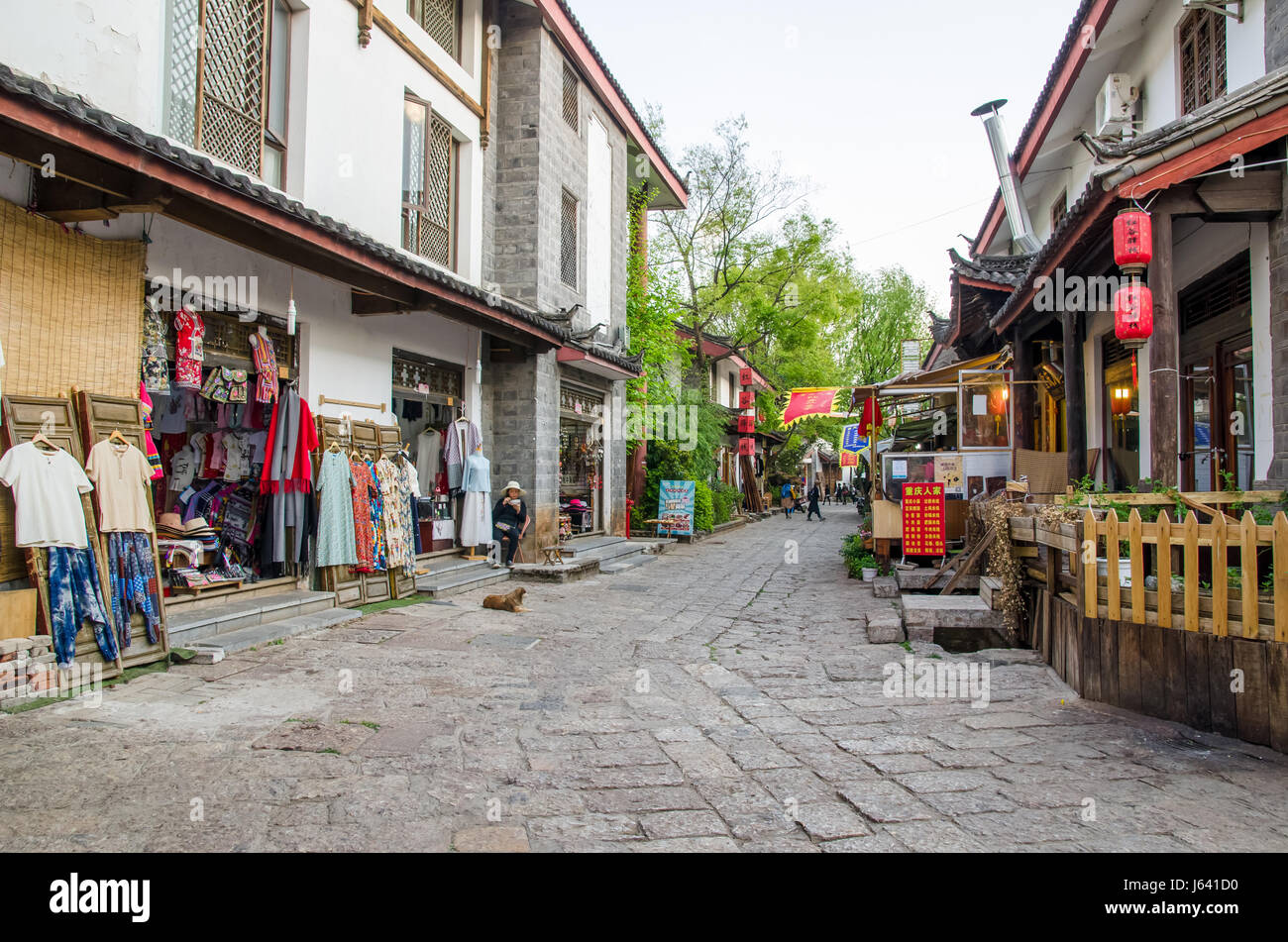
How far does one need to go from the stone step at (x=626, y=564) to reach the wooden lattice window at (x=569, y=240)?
17.0 feet

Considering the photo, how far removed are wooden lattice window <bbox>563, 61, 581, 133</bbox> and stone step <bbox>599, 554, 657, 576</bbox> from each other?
8036 mm

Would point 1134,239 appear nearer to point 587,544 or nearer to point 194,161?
point 194,161

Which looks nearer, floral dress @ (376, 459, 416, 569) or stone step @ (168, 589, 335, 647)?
stone step @ (168, 589, 335, 647)

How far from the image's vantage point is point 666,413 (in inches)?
754

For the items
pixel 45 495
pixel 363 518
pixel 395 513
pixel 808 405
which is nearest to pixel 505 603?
pixel 395 513

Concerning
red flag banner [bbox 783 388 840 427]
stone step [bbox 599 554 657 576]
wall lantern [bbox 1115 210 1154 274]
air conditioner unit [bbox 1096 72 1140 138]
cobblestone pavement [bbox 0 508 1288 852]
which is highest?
air conditioner unit [bbox 1096 72 1140 138]

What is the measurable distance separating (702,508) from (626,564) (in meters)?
6.14

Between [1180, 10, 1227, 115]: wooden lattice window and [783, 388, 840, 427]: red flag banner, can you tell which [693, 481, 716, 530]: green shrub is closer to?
A: [783, 388, 840, 427]: red flag banner

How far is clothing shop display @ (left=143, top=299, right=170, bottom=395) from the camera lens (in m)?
6.09

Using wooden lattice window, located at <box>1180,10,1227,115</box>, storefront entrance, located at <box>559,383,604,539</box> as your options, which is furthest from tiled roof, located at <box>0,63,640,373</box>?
wooden lattice window, located at <box>1180,10,1227,115</box>

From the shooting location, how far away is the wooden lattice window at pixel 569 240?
1423 centimetres

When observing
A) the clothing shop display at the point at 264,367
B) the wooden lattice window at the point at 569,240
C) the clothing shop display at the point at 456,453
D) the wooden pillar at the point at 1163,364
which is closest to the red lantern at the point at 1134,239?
the wooden pillar at the point at 1163,364

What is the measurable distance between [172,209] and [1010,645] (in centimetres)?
764

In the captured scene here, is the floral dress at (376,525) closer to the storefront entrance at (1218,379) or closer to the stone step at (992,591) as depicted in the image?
the stone step at (992,591)
